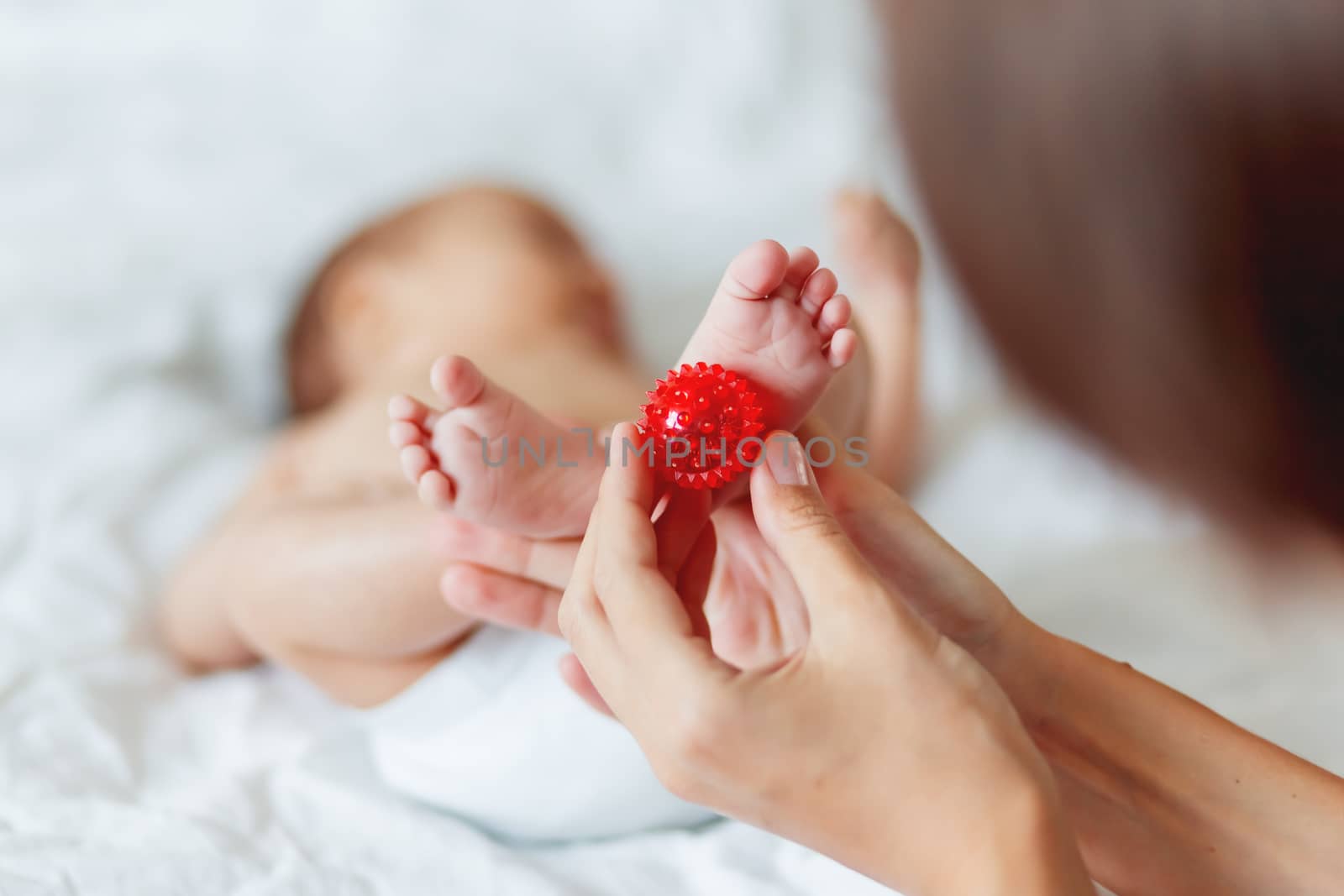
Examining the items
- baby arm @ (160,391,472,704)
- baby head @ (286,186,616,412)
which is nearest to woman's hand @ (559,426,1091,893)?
baby arm @ (160,391,472,704)

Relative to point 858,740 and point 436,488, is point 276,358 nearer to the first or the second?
point 436,488

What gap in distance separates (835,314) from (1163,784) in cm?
36

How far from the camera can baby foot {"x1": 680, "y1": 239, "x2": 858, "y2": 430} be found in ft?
Result: 2.22

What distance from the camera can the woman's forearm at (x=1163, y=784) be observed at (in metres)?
0.68

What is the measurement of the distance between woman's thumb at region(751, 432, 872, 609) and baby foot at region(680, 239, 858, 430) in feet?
0.23

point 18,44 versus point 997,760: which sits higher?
point 18,44

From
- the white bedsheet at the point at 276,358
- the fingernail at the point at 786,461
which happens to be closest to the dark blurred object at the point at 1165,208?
the white bedsheet at the point at 276,358

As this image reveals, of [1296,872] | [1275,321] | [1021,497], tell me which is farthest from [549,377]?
[1296,872]

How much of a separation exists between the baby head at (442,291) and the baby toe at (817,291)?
0.67m

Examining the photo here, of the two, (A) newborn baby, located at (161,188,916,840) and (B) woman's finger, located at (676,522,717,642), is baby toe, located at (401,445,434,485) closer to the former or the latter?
(A) newborn baby, located at (161,188,916,840)

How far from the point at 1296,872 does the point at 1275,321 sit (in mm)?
411

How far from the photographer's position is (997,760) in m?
0.52

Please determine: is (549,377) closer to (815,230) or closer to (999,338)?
(999,338)

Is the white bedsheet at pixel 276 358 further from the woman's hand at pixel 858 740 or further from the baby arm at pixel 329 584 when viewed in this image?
the woman's hand at pixel 858 740
